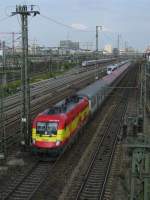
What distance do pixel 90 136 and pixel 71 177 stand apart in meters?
9.99

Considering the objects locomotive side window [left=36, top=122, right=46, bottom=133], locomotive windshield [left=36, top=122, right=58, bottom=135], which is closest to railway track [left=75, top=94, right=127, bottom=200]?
locomotive windshield [left=36, top=122, right=58, bottom=135]

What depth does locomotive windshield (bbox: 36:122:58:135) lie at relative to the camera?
23792 millimetres

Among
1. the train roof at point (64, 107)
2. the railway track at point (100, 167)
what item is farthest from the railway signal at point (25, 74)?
the railway track at point (100, 167)

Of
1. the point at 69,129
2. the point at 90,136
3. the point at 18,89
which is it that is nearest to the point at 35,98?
the point at 18,89

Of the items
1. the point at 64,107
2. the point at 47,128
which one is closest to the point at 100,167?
the point at 47,128

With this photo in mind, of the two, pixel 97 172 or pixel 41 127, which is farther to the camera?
pixel 41 127

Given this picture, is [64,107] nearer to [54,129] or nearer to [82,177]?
[54,129]

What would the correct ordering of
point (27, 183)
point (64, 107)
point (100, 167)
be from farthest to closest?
point (64, 107) < point (100, 167) < point (27, 183)

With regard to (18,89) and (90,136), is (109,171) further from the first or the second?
(18,89)

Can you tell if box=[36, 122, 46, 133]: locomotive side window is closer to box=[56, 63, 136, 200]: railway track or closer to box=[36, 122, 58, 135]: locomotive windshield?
box=[36, 122, 58, 135]: locomotive windshield

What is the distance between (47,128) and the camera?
2388 centimetres

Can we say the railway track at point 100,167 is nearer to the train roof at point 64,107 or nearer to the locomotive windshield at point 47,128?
the locomotive windshield at point 47,128

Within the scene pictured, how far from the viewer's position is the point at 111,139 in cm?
3036

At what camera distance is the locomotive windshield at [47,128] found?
2379 cm
